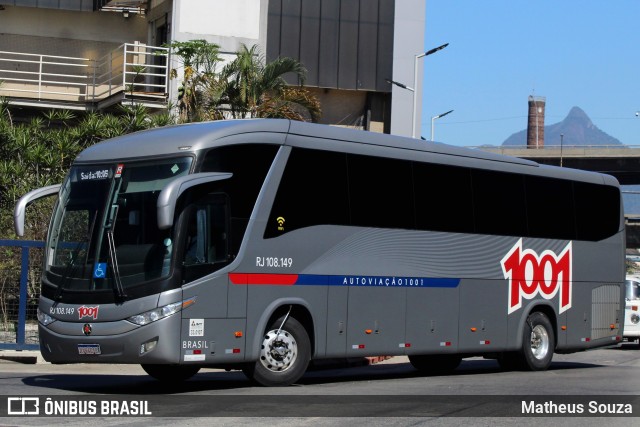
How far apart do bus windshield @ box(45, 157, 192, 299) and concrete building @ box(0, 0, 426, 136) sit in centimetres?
1813

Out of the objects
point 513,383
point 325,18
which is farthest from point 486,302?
point 325,18

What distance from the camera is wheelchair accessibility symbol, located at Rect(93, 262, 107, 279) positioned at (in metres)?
14.0

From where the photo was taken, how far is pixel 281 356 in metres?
15.3

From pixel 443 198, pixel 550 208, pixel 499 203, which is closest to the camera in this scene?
pixel 443 198

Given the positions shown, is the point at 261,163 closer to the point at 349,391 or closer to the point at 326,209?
the point at 326,209

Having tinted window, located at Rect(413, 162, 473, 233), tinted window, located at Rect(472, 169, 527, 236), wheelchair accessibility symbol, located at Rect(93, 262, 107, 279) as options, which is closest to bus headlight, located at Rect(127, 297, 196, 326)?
wheelchair accessibility symbol, located at Rect(93, 262, 107, 279)

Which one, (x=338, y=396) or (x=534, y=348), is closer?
(x=338, y=396)

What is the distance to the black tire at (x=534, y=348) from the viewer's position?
66.0 ft

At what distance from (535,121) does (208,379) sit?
160 metres

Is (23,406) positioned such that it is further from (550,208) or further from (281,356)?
(550,208)

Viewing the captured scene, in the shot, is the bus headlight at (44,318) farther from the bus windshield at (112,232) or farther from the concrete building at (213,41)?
the concrete building at (213,41)

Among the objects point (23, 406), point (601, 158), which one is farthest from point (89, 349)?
point (601, 158)

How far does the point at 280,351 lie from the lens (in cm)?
1528

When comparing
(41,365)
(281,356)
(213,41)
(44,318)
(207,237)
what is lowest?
(41,365)
